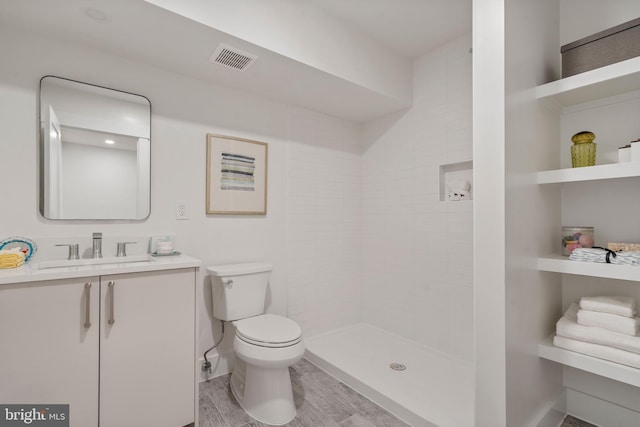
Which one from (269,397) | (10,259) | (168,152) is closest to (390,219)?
(269,397)

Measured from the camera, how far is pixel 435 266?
243 centimetres

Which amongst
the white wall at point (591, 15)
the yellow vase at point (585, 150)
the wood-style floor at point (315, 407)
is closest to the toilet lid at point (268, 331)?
the wood-style floor at point (315, 407)

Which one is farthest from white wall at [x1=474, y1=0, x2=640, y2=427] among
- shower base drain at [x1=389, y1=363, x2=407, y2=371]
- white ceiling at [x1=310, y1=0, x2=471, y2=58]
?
shower base drain at [x1=389, y1=363, x2=407, y2=371]

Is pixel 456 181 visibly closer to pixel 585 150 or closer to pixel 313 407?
pixel 585 150

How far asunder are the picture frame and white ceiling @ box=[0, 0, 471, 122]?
0.43 meters

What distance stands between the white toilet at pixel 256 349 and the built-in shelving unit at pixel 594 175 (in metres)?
1.30

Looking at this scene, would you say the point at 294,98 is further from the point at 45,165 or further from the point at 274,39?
the point at 45,165

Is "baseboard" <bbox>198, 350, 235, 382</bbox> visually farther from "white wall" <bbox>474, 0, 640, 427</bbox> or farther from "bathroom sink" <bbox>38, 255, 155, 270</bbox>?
"white wall" <bbox>474, 0, 640, 427</bbox>

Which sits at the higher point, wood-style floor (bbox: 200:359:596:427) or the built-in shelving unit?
the built-in shelving unit

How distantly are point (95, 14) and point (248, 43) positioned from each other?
2.38 feet

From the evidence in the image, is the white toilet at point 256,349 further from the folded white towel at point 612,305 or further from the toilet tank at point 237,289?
the folded white towel at point 612,305

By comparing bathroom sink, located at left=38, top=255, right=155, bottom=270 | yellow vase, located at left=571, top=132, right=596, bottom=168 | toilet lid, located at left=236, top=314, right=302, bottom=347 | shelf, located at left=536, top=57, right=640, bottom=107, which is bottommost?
toilet lid, located at left=236, top=314, right=302, bottom=347

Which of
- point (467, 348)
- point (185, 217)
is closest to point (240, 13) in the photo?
point (185, 217)

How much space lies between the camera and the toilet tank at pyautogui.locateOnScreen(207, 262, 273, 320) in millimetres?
2037
